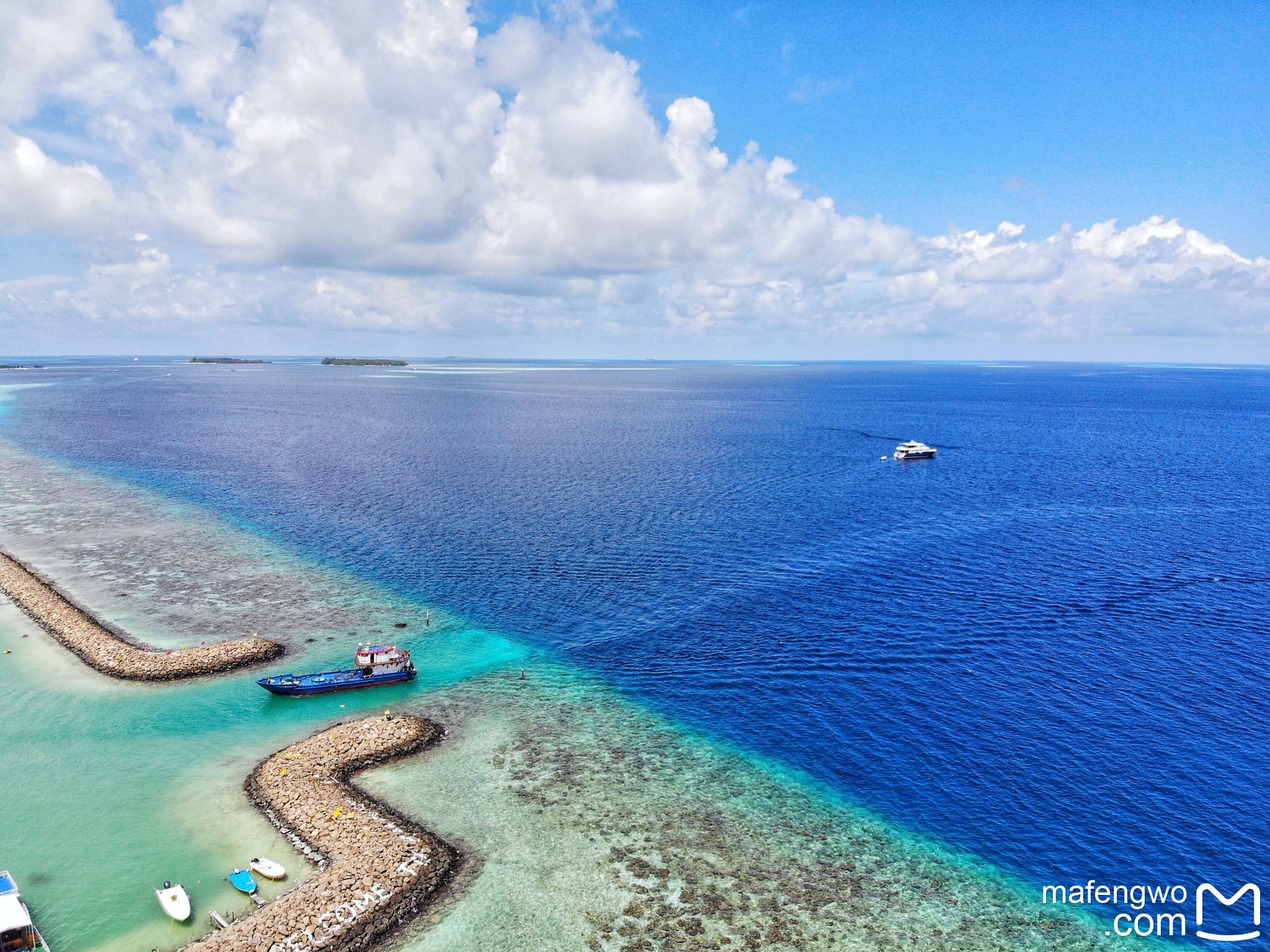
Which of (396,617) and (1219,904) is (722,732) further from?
(396,617)

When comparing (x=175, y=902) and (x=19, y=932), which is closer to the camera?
(x=19, y=932)

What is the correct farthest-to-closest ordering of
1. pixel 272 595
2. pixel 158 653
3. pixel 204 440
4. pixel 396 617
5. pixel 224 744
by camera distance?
pixel 204 440, pixel 272 595, pixel 396 617, pixel 158 653, pixel 224 744

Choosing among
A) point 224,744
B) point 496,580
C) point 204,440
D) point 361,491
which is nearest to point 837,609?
point 496,580

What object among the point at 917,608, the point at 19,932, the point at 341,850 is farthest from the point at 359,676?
the point at 917,608

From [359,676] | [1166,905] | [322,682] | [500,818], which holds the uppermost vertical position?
[359,676]

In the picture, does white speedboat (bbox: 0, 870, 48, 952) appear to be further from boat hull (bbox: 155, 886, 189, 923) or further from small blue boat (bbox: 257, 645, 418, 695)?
small blue boat (bbox: 257, 645, 418, 695)

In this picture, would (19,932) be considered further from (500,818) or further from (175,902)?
(500,818)
